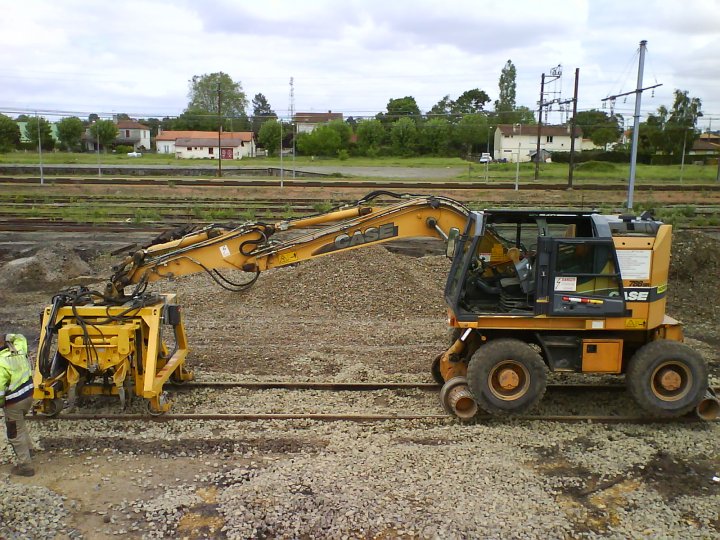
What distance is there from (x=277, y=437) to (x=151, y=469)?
57.7 inches

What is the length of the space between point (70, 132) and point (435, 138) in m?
39.2

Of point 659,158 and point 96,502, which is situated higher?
point 659,158

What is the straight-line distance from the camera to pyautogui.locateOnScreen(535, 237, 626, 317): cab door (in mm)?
7844

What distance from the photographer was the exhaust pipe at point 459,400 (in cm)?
821

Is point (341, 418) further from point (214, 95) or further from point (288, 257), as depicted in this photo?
point (214, 95)

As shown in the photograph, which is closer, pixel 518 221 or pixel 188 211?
pixel 518 221

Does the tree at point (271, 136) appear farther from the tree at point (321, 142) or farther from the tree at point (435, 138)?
the tree at point (435, 138)

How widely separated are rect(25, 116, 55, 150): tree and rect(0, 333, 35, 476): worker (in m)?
69.7

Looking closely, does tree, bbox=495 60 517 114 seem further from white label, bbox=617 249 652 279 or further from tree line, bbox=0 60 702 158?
white label, bbox=617 249 652 279

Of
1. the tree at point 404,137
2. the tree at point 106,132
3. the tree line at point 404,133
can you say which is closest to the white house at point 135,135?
the tree line at point 404,133

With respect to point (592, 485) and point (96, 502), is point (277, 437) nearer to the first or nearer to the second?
point (96, 502)

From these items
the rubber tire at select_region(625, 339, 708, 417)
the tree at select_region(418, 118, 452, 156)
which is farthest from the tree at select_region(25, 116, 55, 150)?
the rubber tire at select_region(625, 339, 708, 417)

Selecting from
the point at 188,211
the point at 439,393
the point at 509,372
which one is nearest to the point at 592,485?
the point at 509,372

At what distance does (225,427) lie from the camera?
8.12m
